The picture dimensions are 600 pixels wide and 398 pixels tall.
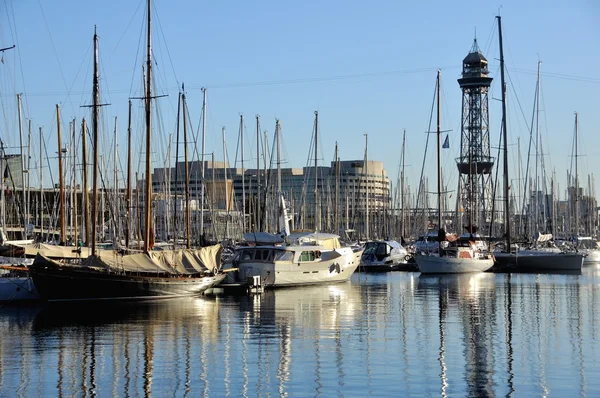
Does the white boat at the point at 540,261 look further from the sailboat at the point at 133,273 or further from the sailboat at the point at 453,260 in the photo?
the sailboat at the point at 133,273

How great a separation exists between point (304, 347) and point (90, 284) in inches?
699

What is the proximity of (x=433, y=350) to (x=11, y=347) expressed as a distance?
12898 millimetres

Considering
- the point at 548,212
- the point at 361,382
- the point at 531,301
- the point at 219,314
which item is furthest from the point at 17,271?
the point at 548,212

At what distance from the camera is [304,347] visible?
103 ft

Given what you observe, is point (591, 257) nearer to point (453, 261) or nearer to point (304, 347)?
point (453, 261)

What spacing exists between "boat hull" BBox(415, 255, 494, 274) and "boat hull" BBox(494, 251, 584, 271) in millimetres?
7708

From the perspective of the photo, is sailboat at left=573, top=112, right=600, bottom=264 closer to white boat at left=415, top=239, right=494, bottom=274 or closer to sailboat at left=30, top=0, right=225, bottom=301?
white boat at left=415, top=239, right=494, bottom=274

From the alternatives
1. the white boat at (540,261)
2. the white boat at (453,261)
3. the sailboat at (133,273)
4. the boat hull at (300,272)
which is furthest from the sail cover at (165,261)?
the white boat at (540,261)

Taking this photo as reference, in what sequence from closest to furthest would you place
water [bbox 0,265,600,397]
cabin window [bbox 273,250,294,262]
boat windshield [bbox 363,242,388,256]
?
water [bbox 0,265,600,397] → cabin window [bbox 273,250,294,262] → boat windshield [bbox 363,242,388,256]

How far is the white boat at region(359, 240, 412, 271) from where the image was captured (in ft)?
286

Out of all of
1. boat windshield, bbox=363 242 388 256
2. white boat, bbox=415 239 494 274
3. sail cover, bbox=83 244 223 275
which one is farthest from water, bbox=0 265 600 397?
boat windshield, bbox=363 242 388 256

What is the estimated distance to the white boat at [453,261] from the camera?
7838 cm

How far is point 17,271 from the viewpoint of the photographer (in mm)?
49406

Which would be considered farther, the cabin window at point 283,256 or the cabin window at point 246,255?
the cabin window at point 246,255
